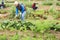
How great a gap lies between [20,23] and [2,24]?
2.65 ft

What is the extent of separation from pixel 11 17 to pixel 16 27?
3256 mm

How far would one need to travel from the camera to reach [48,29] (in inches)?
376

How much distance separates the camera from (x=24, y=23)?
33.7 ft

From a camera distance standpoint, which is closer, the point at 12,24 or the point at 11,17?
the point at 12,24

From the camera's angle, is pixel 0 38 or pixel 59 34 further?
pixel 59 34

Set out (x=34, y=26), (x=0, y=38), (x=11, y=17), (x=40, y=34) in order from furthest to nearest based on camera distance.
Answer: (x=11, y=17), (x=34, y=26), (x=40, y=34), (x=0, y=38)

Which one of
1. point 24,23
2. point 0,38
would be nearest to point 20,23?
point 24,23

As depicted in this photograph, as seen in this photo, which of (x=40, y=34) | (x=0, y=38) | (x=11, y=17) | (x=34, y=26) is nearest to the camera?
(x=0, y=38)

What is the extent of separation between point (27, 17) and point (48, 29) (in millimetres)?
3890

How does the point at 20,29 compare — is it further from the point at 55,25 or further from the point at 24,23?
the point at 55,25

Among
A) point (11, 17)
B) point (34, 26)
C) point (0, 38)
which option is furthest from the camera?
point (11, 17)

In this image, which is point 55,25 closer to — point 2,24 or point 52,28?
point 52,28

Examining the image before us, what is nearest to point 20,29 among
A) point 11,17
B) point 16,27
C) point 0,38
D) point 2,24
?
point 16,27

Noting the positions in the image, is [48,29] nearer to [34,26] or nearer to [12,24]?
[34,26]
